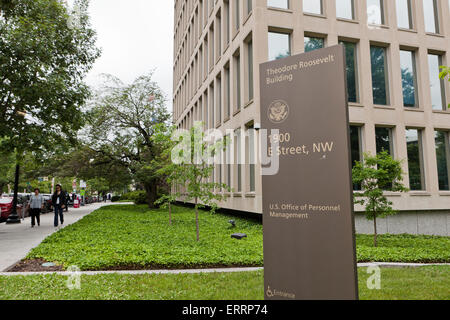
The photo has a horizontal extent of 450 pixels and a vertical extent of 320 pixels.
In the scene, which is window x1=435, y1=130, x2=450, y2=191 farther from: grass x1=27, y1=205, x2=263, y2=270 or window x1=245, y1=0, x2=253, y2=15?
window x1=245, y1=0, x2=253, y2=15

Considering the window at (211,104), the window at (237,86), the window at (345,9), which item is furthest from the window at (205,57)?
the window at (345,9)

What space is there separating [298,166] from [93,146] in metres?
29.2

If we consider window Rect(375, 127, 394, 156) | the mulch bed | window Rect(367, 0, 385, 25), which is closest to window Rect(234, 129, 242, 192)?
window Rect(375, 127, 394, 156)

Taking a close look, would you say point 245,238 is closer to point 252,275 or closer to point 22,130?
point 252,275

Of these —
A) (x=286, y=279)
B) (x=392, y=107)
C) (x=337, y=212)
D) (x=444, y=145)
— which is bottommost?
(x=286, y=279)

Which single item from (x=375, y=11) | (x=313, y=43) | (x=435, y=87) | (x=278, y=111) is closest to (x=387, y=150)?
(x=435, y=87)

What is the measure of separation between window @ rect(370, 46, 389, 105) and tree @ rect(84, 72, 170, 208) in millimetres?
17794

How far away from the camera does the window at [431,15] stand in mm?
19141

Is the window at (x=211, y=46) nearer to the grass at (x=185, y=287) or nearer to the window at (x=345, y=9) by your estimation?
the window at (x=345, y=9)

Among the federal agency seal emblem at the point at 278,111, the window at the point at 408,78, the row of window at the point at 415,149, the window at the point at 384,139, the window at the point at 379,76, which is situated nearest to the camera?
the federal agency seal emblem at the point at 278,111

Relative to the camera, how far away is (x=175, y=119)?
4269 centimetres

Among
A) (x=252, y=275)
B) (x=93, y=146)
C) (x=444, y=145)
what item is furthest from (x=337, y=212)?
(x=93, y=146)

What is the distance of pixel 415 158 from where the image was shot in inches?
702

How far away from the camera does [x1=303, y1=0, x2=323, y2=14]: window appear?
17.2 m
